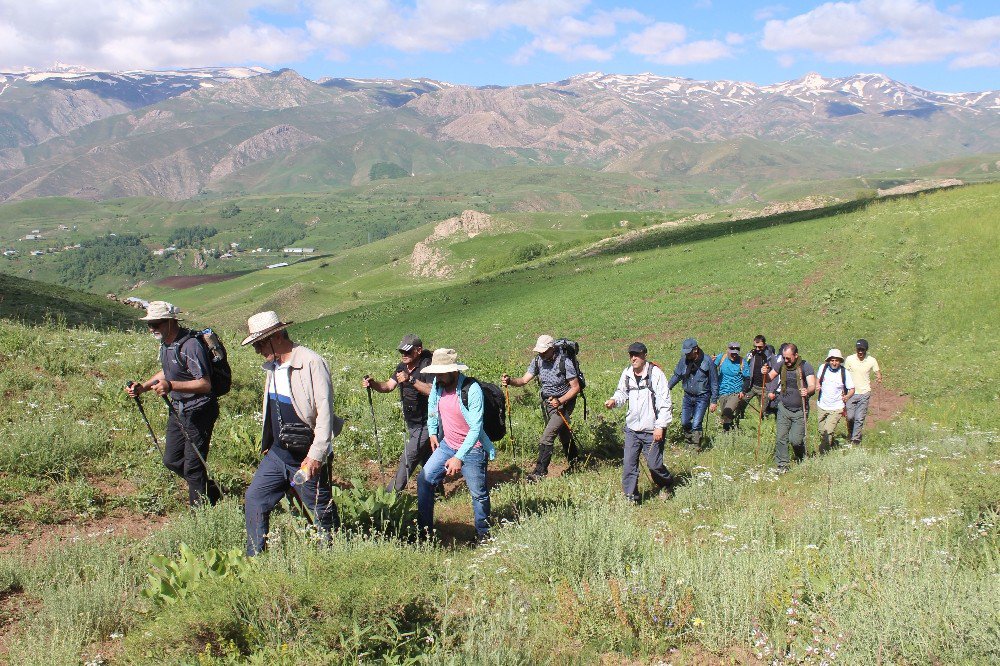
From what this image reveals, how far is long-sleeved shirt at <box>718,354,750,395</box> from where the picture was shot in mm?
13134

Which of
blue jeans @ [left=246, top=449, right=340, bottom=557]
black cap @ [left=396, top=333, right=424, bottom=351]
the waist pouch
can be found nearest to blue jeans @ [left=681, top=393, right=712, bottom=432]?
black cap @ [left=396, top=333, right=424, bottom=351]

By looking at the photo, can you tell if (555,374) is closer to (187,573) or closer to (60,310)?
(187,573)

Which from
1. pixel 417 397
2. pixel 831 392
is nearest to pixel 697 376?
pixel 831 392

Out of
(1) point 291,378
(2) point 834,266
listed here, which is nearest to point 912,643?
(1) point 291,378

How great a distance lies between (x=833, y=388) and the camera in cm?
1105

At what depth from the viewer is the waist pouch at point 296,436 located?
544 centimetres

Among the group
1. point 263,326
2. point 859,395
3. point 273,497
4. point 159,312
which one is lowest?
point 859,395

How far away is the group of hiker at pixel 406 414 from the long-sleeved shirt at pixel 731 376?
2.64 meters

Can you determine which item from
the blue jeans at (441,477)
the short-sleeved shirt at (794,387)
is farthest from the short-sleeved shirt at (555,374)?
the short-sleeved shirt at (794,387)

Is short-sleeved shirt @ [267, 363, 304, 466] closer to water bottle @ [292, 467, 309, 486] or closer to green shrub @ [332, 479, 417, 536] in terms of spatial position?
water bottle @ [292, 467, 309, 486]

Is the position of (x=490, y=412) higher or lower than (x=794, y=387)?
higher

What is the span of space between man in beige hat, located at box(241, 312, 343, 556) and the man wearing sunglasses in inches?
85.7

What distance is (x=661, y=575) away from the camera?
472 centimetres

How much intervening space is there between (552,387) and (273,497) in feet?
15.5
